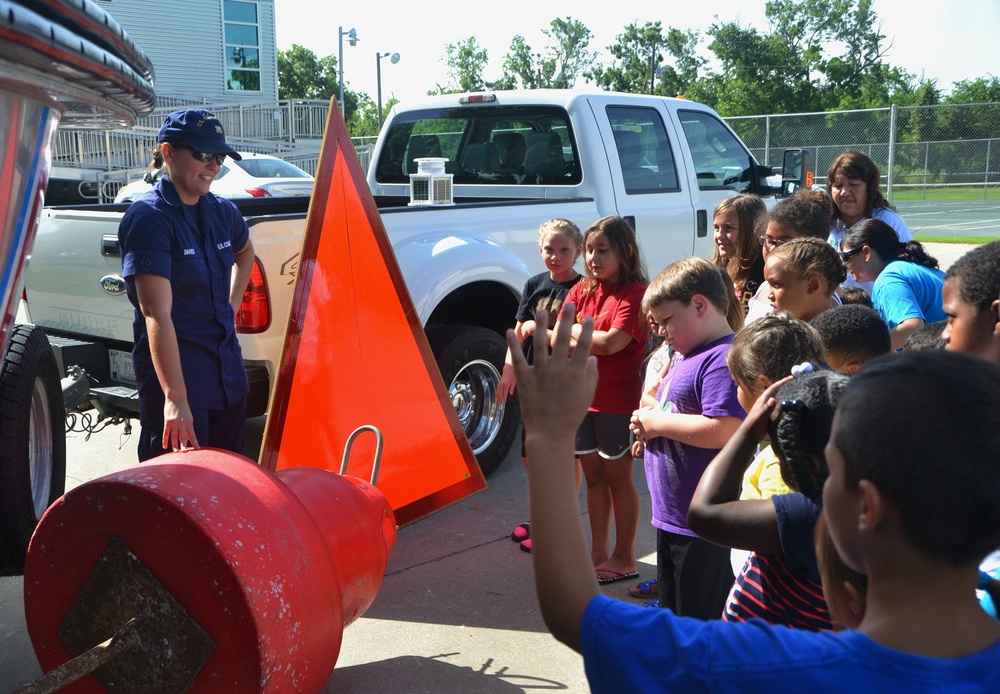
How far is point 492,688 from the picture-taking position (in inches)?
132

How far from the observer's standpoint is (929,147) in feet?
78.5

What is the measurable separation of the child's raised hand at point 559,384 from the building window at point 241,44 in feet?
111

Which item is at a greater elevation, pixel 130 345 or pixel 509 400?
Result: pixel 130 345

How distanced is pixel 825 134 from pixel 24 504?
22.7 metres

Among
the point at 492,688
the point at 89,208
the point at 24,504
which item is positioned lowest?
the point at 492,688

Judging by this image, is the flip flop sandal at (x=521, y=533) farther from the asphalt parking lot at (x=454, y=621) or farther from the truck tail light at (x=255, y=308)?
the truck tail light at (x=255, y=308)

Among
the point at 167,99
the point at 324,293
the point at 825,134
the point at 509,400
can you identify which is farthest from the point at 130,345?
the point at 167,99

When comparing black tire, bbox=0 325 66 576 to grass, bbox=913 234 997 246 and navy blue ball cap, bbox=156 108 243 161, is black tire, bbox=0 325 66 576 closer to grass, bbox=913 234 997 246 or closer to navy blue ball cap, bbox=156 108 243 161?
navy blue ball cap, bbox=156 108 243 161

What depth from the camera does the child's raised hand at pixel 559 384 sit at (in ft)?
4.44

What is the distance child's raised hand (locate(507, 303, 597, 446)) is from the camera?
4.44 ft

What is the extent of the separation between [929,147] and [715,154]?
1895cm

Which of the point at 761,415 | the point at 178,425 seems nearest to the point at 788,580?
the point at 761,415

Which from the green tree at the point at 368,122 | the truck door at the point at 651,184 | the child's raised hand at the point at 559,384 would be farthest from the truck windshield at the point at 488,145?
the green tree at the point at 368,122

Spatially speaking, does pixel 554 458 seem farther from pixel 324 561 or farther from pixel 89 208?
Result: pixel 89 208
